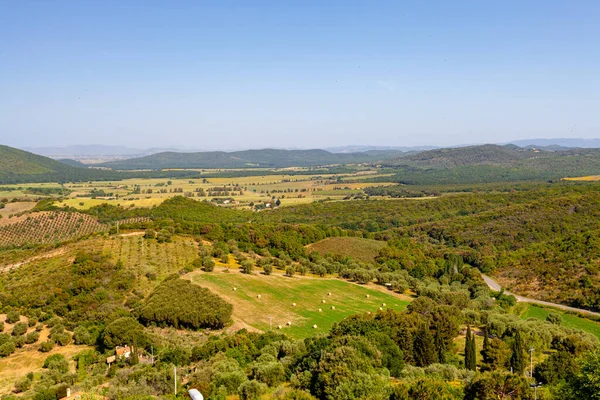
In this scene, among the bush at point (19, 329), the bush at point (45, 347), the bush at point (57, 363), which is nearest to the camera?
the bush at point (57, 363)

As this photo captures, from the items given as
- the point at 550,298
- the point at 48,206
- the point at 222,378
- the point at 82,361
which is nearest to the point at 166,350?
the point at 82,361

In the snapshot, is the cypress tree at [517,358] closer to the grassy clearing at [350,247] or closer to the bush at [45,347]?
the bush at [45,347]

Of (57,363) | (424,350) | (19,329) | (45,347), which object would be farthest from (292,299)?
(19,329)

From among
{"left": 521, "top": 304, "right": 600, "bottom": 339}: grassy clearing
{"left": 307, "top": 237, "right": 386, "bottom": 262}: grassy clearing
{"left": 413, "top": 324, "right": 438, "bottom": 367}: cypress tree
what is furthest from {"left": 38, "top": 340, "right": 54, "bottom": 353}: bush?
{"left": 521, "top": 304, "right": 600, "bottom": 339}: grassy clearing

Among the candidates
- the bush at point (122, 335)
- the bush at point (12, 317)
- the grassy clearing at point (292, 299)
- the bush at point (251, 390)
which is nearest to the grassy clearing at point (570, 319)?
the grassy clearing at point (292, 299)

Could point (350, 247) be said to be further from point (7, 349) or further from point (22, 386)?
point (22, 386)

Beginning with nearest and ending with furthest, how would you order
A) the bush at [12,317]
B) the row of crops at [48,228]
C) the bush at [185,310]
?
the bush at [12,317] < the bush at [185,310] < the row of crops at [48,228]
